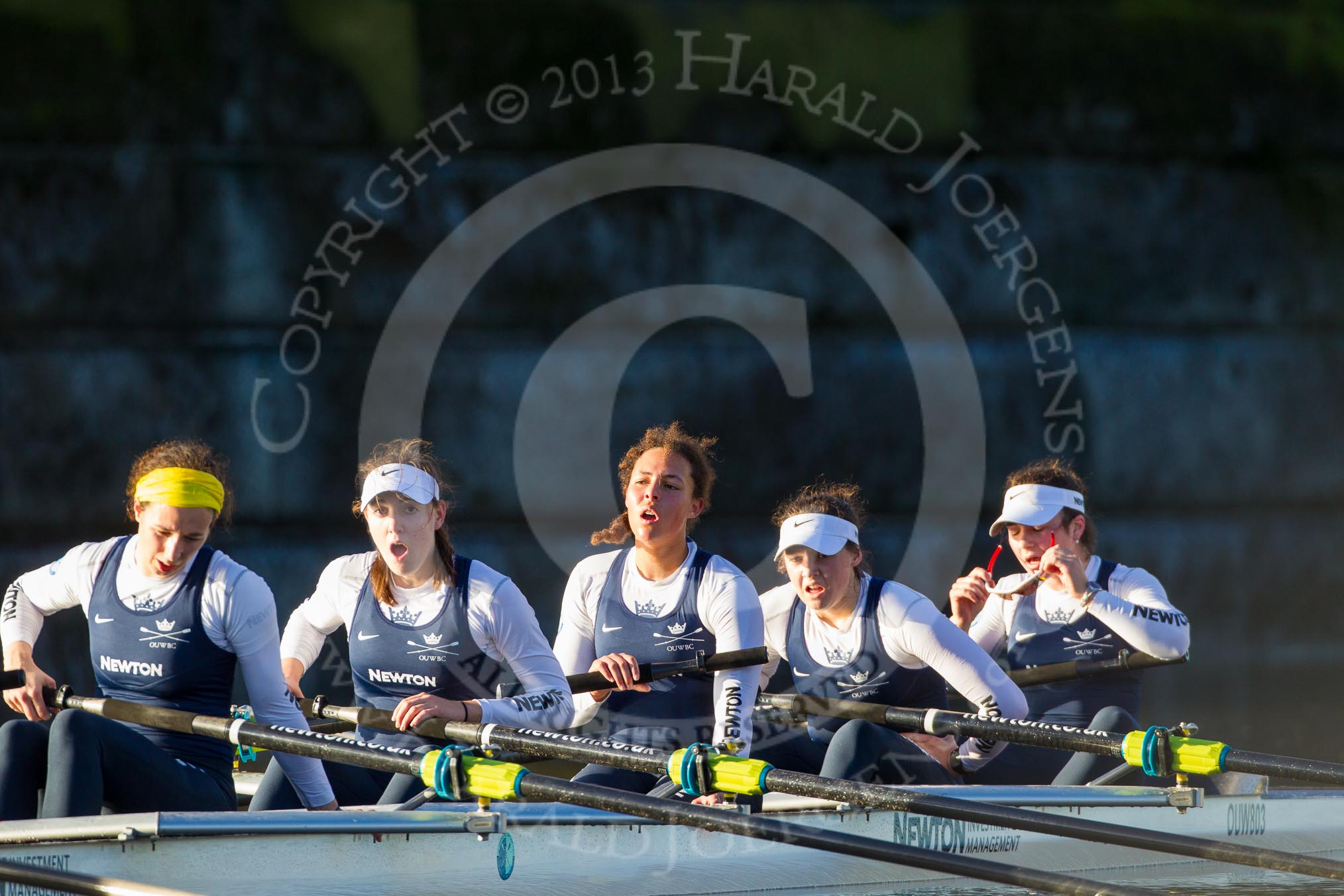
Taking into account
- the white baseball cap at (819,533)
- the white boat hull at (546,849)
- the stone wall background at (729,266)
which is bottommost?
the white boat hull at (546,849)

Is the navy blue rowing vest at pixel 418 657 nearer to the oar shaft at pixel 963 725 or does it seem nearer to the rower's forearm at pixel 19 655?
the rower's forearm at pixel 19 655

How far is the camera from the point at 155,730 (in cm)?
397

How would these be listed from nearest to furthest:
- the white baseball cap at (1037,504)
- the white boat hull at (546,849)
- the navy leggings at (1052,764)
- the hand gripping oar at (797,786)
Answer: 1. the white boat hull at (546,849)
2. the hand gripping oar at (797,786)
3. the navy leggings at (1052,764)
4. the white baseball cap at (1037,504)

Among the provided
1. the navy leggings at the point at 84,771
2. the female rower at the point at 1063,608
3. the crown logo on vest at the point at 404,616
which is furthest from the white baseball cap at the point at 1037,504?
the navy leggings at the point at 84,771

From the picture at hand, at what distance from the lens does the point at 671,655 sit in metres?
4.61

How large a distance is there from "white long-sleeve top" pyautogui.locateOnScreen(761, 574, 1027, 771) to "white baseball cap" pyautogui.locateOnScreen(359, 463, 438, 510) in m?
1.06

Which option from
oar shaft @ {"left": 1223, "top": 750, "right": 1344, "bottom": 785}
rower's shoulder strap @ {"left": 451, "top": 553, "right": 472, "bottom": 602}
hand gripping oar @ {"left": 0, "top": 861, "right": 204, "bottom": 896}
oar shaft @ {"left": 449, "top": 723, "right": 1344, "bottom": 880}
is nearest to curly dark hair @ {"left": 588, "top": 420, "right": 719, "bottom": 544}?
rower's shoulder strap @ {"left": 451, "top": 553, "right": 472, "bottom": 602}

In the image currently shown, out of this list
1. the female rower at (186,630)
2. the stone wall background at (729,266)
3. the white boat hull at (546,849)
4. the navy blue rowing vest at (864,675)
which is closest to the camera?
the white boat hull at (546,849)

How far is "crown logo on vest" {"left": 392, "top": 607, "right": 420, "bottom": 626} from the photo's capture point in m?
4.33

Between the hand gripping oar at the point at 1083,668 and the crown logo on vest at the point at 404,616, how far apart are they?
1.97 m

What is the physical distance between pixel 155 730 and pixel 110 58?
16.5 ft

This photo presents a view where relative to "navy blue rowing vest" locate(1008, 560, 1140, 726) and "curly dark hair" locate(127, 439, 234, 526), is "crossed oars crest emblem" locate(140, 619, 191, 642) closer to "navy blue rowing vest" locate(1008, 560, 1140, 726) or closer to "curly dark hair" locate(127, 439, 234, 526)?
"curly dark hair" locate(127, 439, 234, 526)

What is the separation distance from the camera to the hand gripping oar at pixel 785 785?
11.8ft

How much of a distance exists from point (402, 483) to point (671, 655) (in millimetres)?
931
